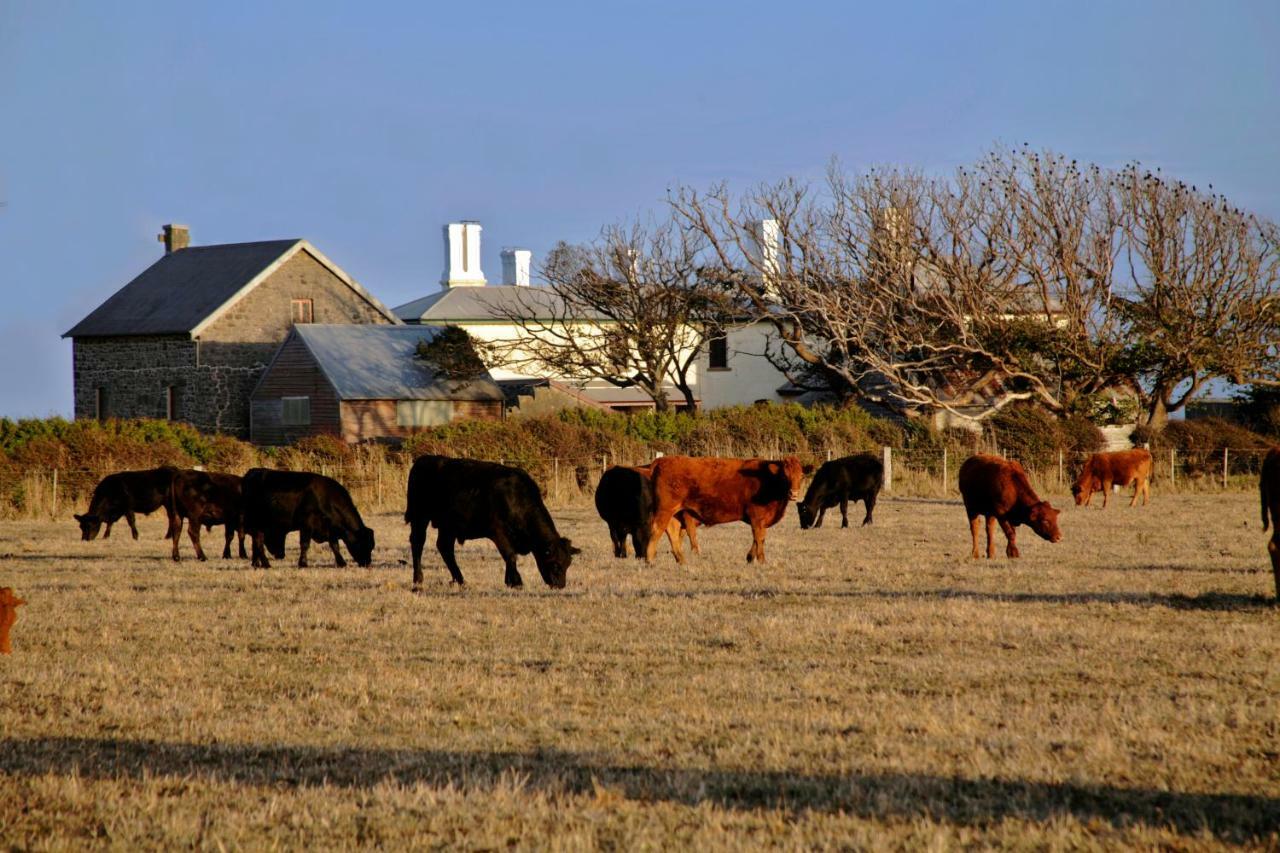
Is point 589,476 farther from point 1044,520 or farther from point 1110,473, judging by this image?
point 1044,520

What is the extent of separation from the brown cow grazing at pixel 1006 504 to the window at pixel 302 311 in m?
46.1

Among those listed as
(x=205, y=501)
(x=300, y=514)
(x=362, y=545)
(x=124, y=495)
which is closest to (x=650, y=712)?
(x=362, y=545)

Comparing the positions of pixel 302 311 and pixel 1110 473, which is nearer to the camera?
pixel 1110 473

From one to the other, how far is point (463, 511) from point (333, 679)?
5.82m

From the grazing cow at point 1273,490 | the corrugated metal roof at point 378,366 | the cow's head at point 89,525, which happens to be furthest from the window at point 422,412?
the grazing cow at point 1273,490

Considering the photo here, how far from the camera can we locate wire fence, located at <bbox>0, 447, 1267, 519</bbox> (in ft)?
96.8

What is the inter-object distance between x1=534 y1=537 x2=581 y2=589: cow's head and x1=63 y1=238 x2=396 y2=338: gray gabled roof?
147 feet

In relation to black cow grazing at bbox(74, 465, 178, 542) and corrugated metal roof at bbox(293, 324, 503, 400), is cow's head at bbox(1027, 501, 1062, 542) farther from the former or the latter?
corrugated metal roof at bbox(293, 324, 503, 400)

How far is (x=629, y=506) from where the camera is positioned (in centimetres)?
1861

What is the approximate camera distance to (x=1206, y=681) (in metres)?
9.62

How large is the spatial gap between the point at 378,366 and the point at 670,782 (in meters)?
51.2

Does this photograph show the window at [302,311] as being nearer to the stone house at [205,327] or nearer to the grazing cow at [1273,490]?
the stone house at [205,327]

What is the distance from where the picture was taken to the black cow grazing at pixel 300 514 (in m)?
18.3

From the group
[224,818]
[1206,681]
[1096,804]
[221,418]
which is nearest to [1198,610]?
[1206,681]
